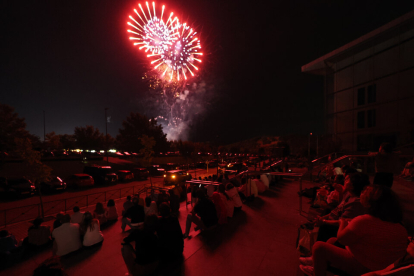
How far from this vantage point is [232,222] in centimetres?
524

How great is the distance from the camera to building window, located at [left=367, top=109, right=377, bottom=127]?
21.3 meters

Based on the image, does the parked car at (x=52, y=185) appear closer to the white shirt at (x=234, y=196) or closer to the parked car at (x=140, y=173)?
the parked car at (x=140, y=173)

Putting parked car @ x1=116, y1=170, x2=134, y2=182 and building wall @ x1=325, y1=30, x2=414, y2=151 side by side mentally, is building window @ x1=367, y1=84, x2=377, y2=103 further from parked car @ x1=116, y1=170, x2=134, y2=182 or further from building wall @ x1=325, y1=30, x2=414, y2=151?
parked car @ x1=116, y1=170, x2=134, y2=182

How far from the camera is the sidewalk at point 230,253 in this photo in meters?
3.29

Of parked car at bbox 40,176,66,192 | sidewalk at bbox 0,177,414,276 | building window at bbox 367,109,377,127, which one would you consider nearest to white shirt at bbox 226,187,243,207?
sidewalk at bbox 0,177,414,276

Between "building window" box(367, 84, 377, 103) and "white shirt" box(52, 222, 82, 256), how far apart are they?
2864cm

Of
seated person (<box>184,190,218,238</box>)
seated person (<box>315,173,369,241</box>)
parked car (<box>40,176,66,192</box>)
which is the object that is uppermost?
seated person (<box>315,173,369,241</box>)

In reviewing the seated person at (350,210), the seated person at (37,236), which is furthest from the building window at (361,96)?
the seated person at (37,236)

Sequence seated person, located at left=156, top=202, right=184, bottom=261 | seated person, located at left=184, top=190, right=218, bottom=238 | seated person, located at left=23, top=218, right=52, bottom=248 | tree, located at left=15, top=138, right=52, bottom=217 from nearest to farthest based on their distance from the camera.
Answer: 1. seated person, located at left=156, top=202, right=184, bottom=261
2. seated person, located at left=184, top=190, right=218, bottom=238
3. seated person, located at left=23, top=218, right=52, bottom=248
4. tree, located at left=15, top=138, right=52, bottom=217

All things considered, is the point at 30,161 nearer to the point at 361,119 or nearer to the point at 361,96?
the point at 361,119

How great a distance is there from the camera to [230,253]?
3.72 meters

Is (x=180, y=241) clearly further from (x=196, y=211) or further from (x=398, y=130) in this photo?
(x=398, y=130)

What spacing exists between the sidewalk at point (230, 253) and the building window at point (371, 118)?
67.8 feet

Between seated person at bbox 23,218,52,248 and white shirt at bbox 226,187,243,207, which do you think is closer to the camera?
seated person at bbox 23,218,52,248
